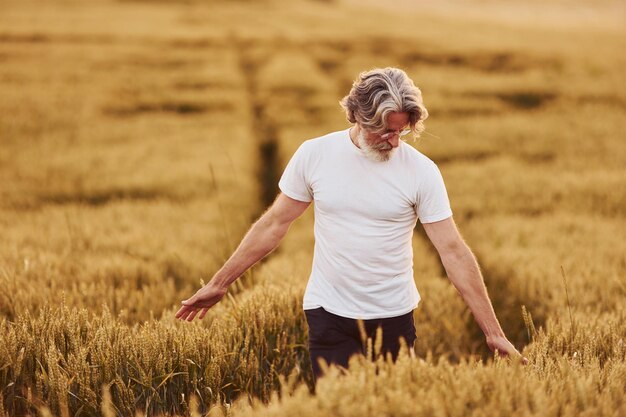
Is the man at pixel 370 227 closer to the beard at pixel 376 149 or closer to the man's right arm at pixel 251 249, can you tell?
the beard at pixel 376 149

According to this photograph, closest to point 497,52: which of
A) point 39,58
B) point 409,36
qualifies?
point 409,36

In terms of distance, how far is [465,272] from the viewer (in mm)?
3066

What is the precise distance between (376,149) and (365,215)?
0.32 metres

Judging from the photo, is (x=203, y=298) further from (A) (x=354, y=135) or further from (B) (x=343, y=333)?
(A) (x=354, y=135)

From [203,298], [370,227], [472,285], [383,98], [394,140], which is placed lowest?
[203,298]

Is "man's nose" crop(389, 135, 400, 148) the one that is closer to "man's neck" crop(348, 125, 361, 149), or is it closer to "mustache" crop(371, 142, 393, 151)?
"mustache" crop(371, 142, 393, 151)

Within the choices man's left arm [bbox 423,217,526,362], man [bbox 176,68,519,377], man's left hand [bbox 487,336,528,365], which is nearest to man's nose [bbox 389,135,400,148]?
man [bbox 176,68,519,377]

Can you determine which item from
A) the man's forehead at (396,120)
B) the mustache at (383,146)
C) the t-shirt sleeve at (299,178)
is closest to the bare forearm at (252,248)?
the t-shirt sleeve at (299,178)

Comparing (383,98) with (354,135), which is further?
(354,135)

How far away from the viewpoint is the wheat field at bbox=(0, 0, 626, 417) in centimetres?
299

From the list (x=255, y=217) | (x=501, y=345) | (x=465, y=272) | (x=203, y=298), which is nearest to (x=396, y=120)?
(x=465, y=272)

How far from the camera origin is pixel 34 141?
13133 millimetres

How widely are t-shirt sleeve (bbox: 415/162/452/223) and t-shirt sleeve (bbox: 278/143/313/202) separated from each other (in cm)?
56

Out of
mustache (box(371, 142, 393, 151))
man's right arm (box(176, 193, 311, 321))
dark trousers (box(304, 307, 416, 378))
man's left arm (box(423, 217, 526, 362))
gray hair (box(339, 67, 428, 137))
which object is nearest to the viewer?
gray hair (box(339, 67, 428, 137))
